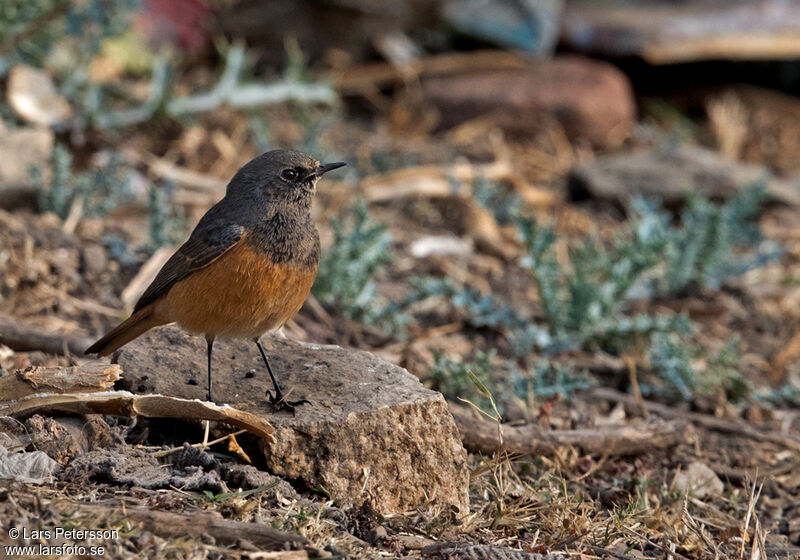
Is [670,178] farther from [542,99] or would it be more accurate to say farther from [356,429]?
[356,429]

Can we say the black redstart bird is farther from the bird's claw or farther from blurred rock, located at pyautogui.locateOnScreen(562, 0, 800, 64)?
blurred rock, located at pyautogui.locateOnScreen(562, 0, 800, 64)

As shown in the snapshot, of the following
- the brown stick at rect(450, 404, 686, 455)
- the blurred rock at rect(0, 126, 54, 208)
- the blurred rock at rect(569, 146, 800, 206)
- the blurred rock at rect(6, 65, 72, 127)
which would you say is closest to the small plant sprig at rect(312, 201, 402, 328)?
the brown stick at rect(450, 404, 686, 455)

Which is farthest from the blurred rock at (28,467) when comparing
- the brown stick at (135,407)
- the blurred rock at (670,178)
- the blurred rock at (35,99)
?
the blurred rock at (670,178)

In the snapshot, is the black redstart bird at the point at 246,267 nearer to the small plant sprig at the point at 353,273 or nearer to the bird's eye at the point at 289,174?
the bird's eye at the point at 289,174

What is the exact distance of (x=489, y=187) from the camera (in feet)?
25.7

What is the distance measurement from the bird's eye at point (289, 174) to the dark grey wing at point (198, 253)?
0.38 meters

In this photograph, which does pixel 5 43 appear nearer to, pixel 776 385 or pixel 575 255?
pixel 575 255

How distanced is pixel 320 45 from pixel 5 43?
3.77 m

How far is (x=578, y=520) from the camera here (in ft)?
A: 12.4

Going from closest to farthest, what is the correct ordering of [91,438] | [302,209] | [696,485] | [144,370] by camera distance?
1. [91,438]
2. [144,370]
3. [302,209]
4. [696,485]

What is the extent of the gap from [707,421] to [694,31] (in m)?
5.97

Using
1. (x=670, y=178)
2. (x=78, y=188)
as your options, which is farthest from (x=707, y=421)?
(x=78, y=188)

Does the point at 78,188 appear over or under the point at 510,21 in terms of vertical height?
under

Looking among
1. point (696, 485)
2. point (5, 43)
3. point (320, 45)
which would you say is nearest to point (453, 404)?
point (696, 485)
